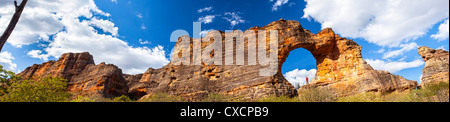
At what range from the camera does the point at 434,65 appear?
30.0 m

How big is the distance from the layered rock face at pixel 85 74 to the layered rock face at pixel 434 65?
55976 mm

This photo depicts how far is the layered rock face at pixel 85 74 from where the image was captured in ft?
153

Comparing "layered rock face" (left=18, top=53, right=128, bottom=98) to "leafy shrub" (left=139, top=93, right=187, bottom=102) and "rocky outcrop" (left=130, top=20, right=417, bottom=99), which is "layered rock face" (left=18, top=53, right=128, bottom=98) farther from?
"leafy shrub" (left=139, top=93, right=187, bottom=102)

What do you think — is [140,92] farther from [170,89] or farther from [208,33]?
[208,33]

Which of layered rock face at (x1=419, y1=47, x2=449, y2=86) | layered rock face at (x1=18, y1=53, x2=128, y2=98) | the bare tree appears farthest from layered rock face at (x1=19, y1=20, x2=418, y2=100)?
layered rock face at (x1=18, y1=53, x2=128, y2=98)

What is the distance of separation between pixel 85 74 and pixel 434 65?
2726 inches

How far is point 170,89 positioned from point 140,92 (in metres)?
19.1

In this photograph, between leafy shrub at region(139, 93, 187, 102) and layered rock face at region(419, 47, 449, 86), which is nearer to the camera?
leafy shrub at region(139, 93, 187, 102)

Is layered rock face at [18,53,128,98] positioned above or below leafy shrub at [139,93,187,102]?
above

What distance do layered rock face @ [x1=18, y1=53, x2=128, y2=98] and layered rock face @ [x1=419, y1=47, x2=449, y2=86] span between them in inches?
2204

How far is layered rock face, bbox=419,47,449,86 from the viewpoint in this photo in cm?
2836

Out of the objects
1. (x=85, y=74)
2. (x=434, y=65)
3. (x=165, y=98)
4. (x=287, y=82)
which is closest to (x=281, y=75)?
(x=287, y=82)

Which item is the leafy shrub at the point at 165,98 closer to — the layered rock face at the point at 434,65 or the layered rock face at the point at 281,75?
the layered rock face at the point at 281,75

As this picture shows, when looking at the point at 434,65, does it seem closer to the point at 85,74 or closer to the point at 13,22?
the point at 13,22
